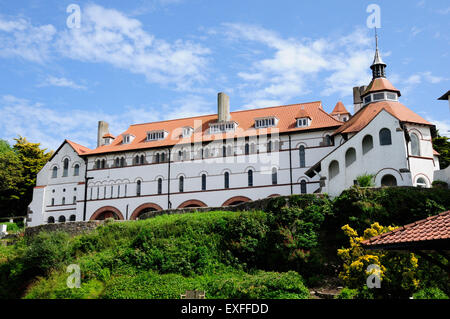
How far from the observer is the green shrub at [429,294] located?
17672mm

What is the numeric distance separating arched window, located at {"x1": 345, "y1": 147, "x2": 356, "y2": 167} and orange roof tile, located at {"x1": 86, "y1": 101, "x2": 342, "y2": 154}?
9.51 m

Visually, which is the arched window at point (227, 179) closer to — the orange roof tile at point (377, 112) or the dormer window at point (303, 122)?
the dormer window at point (303, 122)

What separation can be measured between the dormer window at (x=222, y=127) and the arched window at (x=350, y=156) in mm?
16189

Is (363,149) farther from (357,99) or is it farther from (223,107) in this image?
(223,107)

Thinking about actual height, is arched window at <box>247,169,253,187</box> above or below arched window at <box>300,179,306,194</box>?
above

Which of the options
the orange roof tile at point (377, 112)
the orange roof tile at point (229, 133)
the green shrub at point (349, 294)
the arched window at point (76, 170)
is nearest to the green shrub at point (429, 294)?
the green shrub at point (349, 294)

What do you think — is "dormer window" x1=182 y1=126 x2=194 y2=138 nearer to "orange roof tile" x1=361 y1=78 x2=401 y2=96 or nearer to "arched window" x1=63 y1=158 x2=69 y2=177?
"arched window" x1=63 y1=158 x2=69 y2=177

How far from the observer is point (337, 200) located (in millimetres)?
28359

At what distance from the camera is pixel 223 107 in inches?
1937

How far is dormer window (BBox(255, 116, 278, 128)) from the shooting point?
152ft

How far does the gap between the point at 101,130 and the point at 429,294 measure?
146ft

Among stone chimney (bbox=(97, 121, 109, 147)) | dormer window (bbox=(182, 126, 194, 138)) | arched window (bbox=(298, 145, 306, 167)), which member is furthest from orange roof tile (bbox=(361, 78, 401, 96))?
stone chimney (bbox=(97, 121, 109, 147))
